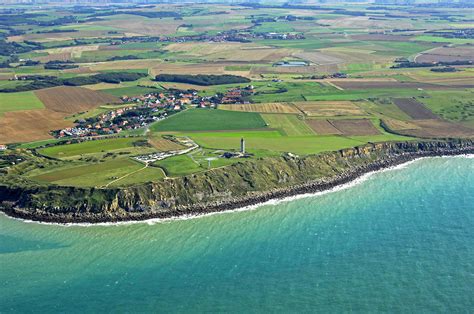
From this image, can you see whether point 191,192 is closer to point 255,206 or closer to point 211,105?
point 255,206

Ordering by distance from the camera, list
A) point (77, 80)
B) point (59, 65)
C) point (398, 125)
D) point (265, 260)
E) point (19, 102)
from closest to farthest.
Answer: point (265, 260) → point (398, 125) → point (19, 102) → point (77, 80) → point (59, 65)

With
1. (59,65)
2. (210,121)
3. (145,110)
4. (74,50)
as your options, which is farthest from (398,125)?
(74,50)

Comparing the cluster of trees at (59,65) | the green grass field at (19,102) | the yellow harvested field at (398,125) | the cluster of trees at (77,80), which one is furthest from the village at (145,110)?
the cluster of trees at (59,65)

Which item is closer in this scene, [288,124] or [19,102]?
[288,124]

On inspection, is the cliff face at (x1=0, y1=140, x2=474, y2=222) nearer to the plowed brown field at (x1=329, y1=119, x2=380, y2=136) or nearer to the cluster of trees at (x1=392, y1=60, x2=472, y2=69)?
the plowed brown field at (x1=329, y1=119, x2=380, y2=136)

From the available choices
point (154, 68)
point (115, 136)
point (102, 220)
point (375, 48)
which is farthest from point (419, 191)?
point (375, 48)

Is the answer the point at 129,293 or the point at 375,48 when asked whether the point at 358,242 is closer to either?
the point at 129,293

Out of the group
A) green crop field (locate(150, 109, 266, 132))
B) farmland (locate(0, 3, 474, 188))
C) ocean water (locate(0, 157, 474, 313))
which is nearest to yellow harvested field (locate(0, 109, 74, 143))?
farmland (locate(0, 3, 474, 188))
